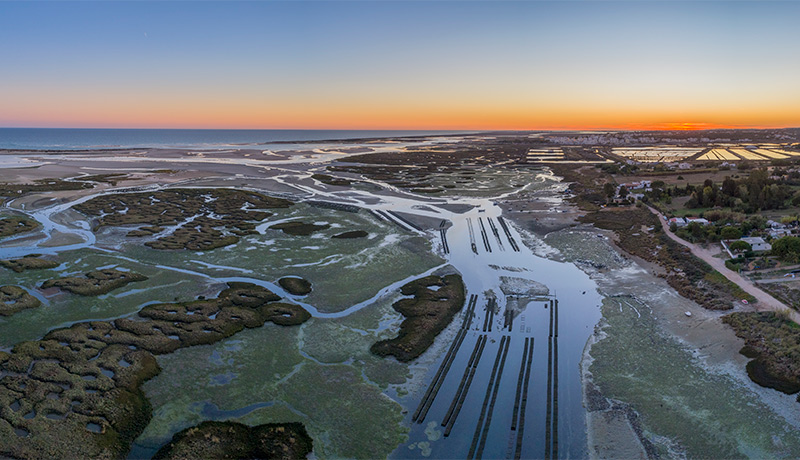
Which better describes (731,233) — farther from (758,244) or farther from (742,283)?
(742,283)

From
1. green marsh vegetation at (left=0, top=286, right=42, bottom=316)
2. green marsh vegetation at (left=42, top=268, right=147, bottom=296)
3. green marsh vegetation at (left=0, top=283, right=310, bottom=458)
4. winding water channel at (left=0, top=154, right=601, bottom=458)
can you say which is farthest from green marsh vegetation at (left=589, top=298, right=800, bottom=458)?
green marsh vegetation at (left=0, top=286, right=42, bottom=316)

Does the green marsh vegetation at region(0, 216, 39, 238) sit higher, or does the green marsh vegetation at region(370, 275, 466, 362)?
the green marsh vegetation at region(0, 216, 39, 238)

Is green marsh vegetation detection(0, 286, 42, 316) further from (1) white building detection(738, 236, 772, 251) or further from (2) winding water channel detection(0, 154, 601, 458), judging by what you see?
(1) white building detection(738, 236, 772, 251)

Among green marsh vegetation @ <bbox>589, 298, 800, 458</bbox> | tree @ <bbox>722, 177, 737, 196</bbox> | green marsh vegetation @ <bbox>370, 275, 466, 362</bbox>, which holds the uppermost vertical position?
tree @ <bbox>722, 177, 737, 196</bbox>

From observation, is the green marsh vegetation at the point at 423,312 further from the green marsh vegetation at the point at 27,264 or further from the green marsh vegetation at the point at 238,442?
the green marsh vegetation at the point at 27,264

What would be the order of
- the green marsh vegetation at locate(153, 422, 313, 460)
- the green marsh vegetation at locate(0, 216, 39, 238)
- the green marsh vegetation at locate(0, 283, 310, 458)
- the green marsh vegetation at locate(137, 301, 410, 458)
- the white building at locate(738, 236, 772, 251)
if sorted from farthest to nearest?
the green marsh vegetation at locate(0, 216, 39, 238), the white building at locate(738, 236, 772, 251), the green marsh vegetation at locate(137, 301, 410, 458), the green marsh vegetation at locate(0, 283, 310, 458), the green marsh vegetation at locate(153, 422, 313, 460)

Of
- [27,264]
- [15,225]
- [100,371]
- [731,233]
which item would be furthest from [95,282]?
[731,233]

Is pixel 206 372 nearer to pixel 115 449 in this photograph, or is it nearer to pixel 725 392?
pixel 115 449
